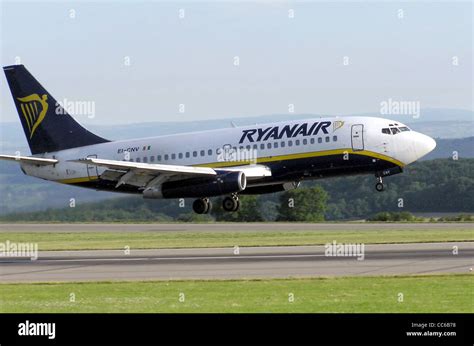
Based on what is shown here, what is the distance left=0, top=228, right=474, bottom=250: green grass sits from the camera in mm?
54906

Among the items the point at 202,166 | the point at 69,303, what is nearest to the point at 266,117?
the point at 202,166

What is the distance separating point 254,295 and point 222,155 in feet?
97.3

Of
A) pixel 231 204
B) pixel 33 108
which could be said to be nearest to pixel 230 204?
pixel 231 204

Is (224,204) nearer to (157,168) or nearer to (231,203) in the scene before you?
(231,203)

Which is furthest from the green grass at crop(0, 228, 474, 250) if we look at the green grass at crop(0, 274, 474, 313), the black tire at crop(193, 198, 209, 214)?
the green grass at crop(0, 274, 474, 313)

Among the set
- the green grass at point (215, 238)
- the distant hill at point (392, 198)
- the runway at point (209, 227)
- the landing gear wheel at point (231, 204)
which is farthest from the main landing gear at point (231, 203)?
the distant hill at point (392, 198)

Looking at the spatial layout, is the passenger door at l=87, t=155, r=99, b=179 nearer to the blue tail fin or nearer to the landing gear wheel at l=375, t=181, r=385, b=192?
the blue tail fin

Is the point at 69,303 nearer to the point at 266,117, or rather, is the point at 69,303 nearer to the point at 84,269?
the point at 84,269

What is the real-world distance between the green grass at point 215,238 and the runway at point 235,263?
4.37 meters

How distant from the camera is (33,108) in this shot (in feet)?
220
